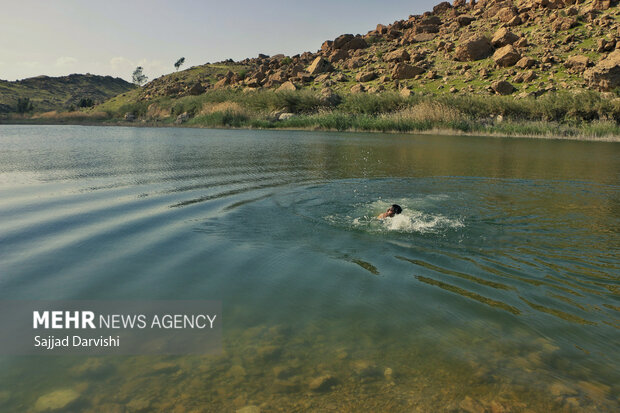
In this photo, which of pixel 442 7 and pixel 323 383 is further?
pixel 442 7

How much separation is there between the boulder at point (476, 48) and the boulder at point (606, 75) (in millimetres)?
20122

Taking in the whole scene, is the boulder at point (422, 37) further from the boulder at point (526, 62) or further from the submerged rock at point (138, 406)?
the submerged rock at point (138, 406)

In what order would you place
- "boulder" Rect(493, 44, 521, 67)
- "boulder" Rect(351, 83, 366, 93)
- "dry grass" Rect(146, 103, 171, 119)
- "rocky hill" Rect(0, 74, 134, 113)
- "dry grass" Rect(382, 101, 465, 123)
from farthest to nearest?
"rocky hill" Rect(0, 74, 134, 113), "dry grass" Rect(146, 103, 171, 119), "boulder" Rect(351, 83, 366, 93), "boulder" Rect(493, 44, 521, 67), "dry grass" Rect(382, 101, 465, 123)

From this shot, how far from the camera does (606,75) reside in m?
44.6

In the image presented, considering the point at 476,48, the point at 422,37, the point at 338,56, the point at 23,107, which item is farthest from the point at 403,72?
the point at 23,107

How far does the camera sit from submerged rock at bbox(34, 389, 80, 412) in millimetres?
2852

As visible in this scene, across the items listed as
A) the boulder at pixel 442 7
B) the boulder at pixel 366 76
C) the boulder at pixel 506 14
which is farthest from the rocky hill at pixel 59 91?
the boulder at pixel 506 14

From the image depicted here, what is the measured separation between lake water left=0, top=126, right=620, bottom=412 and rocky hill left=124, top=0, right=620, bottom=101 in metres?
46.1

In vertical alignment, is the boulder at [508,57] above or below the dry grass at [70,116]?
above

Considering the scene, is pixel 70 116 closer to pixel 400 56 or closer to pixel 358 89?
pixel 358 89

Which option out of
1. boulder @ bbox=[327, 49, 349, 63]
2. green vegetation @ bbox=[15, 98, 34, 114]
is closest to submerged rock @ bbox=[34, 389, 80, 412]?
boulder @ bbox=[327, 49, 349, 63]

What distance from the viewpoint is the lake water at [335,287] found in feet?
10.1

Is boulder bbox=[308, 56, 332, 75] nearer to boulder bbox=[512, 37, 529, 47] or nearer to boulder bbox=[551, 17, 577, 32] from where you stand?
boulder bbox=[512, 37, 529, 47]

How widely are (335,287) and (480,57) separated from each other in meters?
69.1
